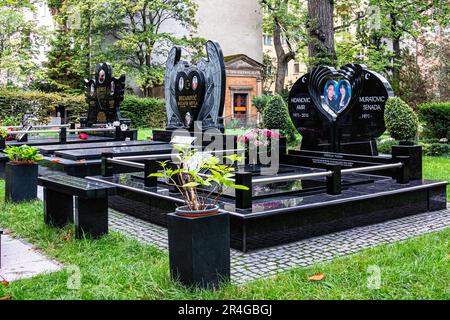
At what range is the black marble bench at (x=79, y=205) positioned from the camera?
720 cm

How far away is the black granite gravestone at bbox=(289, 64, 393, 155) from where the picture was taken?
1177 cm

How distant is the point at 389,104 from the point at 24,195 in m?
7.15

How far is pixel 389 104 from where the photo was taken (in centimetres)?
1066

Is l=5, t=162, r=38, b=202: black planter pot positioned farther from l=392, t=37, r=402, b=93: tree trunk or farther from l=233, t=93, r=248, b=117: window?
l=233, t=93, r=248, b=117: window

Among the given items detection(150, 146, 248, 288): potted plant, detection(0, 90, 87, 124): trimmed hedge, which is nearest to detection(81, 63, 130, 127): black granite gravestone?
detection(0, 90, 87, 124): trimmed hedge

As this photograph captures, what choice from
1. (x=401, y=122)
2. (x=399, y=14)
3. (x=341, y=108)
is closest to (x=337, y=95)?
(x=341, y=108)

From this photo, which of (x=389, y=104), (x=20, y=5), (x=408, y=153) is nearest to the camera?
(x=408, y=153)

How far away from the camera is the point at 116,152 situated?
14.2 m

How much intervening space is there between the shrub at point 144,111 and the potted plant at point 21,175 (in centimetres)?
2392

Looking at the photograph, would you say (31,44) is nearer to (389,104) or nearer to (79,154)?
(79,154)

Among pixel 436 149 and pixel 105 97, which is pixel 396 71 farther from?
pixel 105 97

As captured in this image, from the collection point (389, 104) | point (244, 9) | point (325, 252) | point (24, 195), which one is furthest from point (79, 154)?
point (244, 9)

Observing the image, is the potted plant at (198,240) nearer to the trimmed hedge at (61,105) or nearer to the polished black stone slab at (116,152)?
the polished black stone slab at (116,152)

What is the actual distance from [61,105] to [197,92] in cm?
1708
